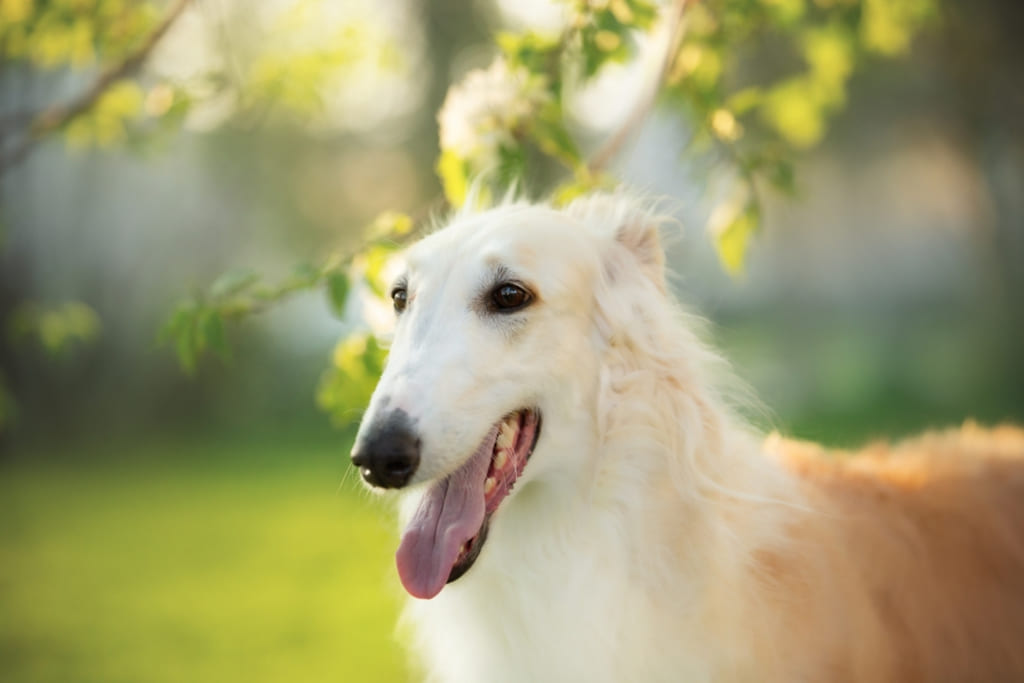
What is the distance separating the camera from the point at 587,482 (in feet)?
6.75

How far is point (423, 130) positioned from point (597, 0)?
36.2ft

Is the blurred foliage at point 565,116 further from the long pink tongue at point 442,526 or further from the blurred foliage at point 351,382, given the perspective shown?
the long pink tongue at point 442,526

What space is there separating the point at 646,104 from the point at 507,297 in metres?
1.24

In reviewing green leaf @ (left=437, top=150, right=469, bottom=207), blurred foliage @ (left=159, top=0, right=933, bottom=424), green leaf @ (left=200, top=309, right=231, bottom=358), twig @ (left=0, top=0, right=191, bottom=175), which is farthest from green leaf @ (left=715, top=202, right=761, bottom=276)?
twig @ (left=0, top=0, right=191, bottom=175)

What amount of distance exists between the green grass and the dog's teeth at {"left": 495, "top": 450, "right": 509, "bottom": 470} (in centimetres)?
70

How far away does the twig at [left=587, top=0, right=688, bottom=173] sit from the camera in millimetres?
2895

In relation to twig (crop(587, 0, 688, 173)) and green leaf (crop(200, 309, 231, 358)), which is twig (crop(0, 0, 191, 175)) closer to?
green leaf (crop(200, 309, 231, 358))

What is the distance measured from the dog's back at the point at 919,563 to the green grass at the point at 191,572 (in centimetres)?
121

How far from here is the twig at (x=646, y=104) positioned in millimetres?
2895

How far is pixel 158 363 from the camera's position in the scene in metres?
11.6

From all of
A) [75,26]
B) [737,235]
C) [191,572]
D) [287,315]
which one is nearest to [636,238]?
[737,235]

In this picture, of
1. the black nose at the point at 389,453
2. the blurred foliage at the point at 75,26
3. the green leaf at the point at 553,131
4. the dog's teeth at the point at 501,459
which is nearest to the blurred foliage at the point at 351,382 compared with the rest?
the dog's teeth at the point at 501,459

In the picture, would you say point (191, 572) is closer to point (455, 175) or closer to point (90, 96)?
point (90, 96)

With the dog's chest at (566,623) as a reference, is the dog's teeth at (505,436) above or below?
above
